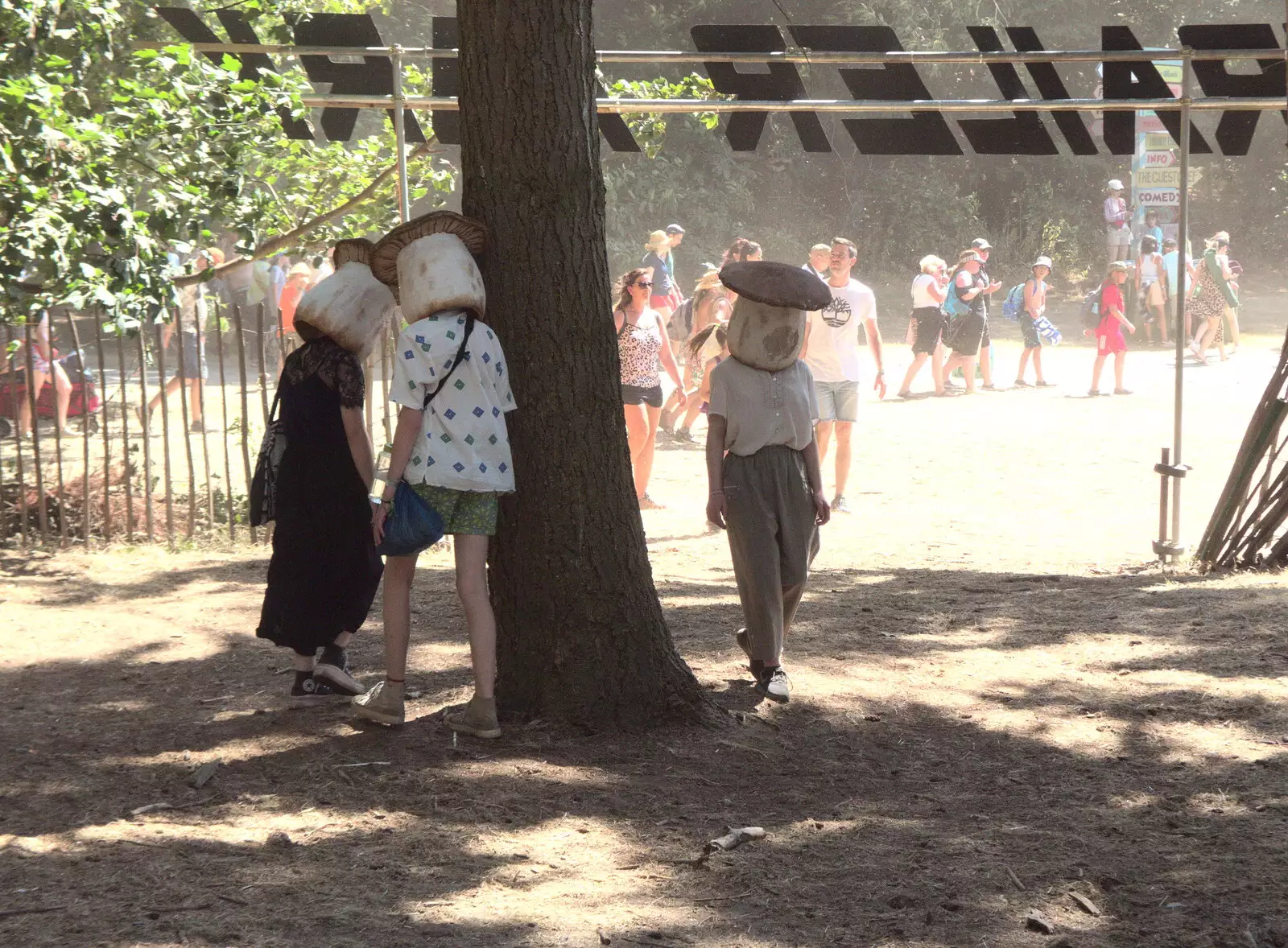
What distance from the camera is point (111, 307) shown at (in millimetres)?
6945

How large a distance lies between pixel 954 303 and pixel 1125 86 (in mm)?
10231

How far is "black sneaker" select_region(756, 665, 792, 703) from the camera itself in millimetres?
5367

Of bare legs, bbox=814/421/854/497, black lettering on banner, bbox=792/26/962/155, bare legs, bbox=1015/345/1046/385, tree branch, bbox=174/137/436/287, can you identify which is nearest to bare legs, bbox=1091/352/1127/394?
bare legs, bbox=1015/345/1046/385

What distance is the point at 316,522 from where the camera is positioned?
5.26 meters

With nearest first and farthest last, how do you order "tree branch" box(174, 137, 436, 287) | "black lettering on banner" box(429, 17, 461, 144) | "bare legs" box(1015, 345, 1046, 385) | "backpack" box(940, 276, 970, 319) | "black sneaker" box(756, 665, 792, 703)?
1. "black sneaker" box(756, 665, 792, 703)
2. "black lettering on banner" box(429, 17, 461, 144)
3. "tree branch" box(174, 137, 436, 287)
4. "backpack" box(940, 276, 970, 319)
5. "bare legs" box(1015, 345, 1046, 385)

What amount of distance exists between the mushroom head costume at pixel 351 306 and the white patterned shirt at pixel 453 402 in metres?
0.49

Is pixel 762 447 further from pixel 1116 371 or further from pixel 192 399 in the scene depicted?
pixel 1116 371

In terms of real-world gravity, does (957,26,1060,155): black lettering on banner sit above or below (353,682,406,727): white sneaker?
above

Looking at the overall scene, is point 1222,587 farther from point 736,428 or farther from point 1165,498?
point 736,428

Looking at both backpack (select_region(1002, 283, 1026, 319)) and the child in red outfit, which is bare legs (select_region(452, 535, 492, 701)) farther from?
backpack (select_region(1002, 283, 1026, 319))

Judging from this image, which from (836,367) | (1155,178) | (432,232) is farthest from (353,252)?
(1155,178)

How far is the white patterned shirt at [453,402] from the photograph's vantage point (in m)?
4.59

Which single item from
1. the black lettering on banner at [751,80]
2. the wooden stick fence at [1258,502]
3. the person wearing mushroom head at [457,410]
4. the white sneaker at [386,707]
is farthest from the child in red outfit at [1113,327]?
the white sneaker at [386,707]

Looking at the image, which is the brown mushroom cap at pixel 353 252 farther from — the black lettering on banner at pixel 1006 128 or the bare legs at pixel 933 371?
the bare legs at pixel 933 371
